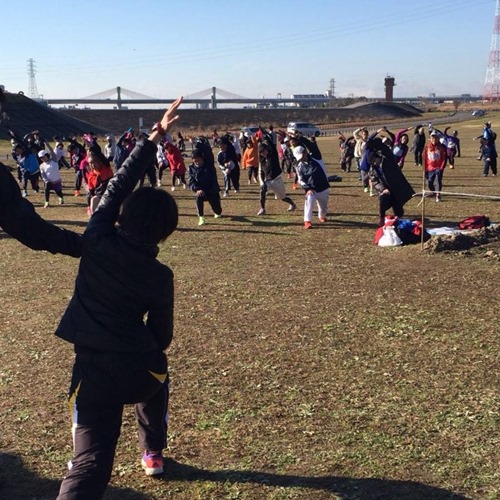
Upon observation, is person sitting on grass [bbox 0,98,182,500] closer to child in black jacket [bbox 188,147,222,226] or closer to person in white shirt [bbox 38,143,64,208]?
child in black jacket [bbox 188,147,222,226]

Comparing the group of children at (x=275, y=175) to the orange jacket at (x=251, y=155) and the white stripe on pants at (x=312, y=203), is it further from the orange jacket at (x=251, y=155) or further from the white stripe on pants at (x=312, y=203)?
the orange jacket at (x=251, y=155)

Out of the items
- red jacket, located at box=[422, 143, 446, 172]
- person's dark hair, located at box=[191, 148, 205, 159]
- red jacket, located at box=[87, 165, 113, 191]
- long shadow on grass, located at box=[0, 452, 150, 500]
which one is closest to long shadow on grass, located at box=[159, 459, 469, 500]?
long shadow on grass, located at box=[0, 452, 150, 500]

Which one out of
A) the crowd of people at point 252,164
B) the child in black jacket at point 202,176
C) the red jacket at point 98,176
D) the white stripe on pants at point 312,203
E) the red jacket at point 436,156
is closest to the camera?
the crowd of people at point 252,164

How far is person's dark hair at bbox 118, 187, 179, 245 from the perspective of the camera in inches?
120

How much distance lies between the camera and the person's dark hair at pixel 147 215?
3.04 metres

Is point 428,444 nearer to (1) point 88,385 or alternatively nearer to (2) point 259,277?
(1) point 88,385

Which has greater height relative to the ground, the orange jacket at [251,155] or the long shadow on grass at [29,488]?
the orange jacket at [251,155]

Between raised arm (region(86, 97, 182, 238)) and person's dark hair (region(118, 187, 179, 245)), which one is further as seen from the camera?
raised arm (region(86, 97, 182, 238))

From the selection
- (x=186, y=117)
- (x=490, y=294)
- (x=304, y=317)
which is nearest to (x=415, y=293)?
(x=490, y=294)

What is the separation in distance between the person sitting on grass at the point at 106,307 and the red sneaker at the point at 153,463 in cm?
96

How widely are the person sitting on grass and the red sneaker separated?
962 mm

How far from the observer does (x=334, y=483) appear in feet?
13.2

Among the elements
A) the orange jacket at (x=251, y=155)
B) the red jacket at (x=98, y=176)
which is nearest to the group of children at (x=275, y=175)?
the red jacket at (x=98, y=176)

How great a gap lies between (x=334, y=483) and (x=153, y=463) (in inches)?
44.7
